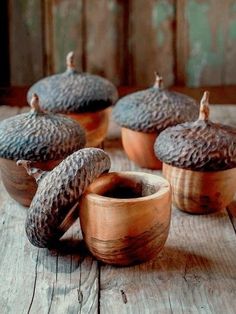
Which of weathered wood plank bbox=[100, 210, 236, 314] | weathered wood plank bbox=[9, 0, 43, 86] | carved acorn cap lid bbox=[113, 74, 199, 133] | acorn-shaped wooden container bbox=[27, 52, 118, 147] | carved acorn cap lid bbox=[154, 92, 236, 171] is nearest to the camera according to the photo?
weathered wood plank bbox=[100, 210, 236, 314]

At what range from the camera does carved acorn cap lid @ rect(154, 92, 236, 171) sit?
3.80 feet

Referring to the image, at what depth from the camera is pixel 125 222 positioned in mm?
987

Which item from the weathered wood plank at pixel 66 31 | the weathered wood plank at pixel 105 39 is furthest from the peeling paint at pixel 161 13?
the weathered wood plank at pixel 66 31

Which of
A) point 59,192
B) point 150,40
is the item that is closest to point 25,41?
point 150,40

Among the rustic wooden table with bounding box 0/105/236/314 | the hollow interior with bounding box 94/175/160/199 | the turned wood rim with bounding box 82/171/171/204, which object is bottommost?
the rustic wooden table with bounding box 0/105/236/314

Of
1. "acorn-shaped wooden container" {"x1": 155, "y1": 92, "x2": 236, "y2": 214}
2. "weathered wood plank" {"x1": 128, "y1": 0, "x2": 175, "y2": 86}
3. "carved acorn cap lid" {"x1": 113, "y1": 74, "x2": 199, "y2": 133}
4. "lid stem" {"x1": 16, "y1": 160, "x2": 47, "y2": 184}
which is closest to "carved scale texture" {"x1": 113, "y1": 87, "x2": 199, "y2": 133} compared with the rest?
"carved acorn cap lid" {"x1": 113, "y1": 74, "x2": 199, "y2": 133}

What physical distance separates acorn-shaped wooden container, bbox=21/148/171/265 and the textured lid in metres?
0.44

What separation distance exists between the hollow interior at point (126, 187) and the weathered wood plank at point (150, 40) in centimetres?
133

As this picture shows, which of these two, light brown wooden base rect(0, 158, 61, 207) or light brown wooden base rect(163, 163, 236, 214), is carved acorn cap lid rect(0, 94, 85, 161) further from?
light brown wooden base rect(163, 163, 236, 214)

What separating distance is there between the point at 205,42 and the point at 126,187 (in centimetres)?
137

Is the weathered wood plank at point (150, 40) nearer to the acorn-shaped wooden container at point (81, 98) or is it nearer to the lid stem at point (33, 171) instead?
the acorn-shaped wooden container at point (81, 98)

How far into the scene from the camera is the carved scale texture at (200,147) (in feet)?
3.80

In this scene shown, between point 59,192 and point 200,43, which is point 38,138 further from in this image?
point 200,43

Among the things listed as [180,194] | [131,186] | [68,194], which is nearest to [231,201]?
[180,194]
